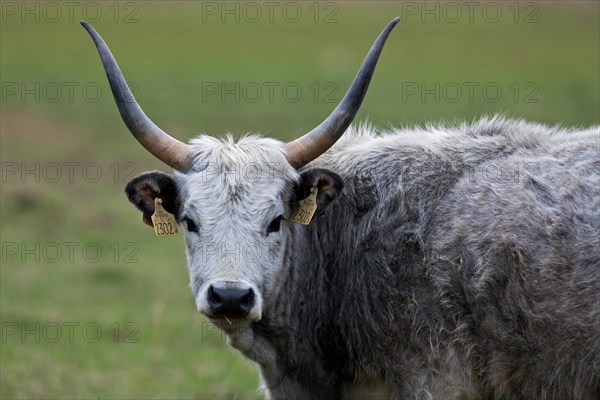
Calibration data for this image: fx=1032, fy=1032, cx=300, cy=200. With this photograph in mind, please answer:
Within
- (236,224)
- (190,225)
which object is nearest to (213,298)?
A: (236,224)

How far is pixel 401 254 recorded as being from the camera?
6.79 meters

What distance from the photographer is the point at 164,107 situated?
78.8 feet

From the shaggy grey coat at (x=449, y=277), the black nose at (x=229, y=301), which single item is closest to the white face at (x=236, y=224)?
the black nose at (x=229, y=301)

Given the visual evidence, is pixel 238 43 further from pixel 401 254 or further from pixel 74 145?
pixel 401 254

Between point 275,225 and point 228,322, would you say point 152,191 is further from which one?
point 228,322

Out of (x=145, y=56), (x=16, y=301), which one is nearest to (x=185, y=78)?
(x=145, y=56)

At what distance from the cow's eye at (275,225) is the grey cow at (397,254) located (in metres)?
0.01

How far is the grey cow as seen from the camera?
21.2 ft

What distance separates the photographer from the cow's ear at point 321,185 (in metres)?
6.80

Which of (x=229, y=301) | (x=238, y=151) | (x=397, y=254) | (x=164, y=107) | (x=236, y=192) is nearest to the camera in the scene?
(x=229, y=301)

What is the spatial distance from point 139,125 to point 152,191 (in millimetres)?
455

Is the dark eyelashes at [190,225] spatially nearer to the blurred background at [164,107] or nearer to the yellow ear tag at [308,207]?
the yellow ear tag at [308,207]

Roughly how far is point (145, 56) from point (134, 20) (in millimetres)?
8432

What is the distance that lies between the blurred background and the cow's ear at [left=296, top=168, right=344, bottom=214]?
73.2 inches
